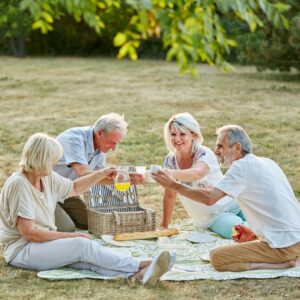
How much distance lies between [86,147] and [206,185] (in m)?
1.03

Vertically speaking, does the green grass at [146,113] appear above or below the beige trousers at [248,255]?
below

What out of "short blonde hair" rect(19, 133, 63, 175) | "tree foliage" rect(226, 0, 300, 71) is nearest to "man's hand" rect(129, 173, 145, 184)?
"short blonde hair" rect(19, 133, 63, 175)

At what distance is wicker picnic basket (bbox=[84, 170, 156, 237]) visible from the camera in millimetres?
6783

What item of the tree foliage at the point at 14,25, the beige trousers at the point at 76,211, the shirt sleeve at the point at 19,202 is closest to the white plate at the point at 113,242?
the beige trousers at the point at 76,211

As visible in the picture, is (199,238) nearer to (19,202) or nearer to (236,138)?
(236,138)

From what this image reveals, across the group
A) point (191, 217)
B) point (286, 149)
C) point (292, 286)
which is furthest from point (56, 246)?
point (286, 149)

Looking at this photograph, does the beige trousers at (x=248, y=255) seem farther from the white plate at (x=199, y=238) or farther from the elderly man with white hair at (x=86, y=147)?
the elderly man with white hair at (x=86, y=147)

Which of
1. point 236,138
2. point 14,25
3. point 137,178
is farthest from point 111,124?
point 14,25

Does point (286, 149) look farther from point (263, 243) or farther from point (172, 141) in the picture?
point (263, 243)

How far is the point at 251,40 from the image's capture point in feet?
56.9

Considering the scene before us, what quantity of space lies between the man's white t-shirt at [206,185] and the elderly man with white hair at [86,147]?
0.52 m

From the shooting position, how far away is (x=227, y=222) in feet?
22.5

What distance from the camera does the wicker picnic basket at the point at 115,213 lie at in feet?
22.3

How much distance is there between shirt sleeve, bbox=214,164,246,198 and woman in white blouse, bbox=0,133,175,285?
65cm
